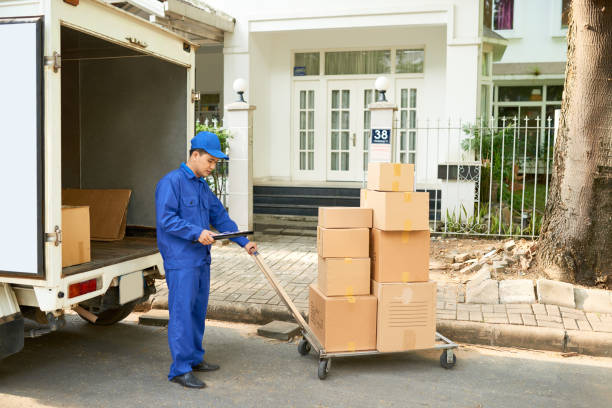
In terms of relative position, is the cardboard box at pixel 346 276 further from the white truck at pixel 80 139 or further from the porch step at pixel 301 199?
the porch step at pixel 301 199

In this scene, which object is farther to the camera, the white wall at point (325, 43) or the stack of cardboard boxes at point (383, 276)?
the white wall at point (325, 43)

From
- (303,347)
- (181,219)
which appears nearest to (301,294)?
(303,347)

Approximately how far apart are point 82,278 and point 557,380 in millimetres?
3365

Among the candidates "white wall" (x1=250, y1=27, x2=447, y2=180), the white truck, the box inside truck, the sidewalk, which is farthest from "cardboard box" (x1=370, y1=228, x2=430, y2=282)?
"white wall" (x1=250, y1=27, x2=447, y2=180)

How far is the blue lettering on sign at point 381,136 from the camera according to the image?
918cm

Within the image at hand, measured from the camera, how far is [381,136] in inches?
364

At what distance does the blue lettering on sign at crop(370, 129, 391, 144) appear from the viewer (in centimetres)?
918

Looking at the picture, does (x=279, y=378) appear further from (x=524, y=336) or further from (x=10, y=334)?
(x=524, y=336)

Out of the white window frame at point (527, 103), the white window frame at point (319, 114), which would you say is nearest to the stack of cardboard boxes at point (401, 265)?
the white window frame at point (319, 114)

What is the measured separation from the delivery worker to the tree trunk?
138 inches

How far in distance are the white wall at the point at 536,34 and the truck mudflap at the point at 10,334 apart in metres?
18.4

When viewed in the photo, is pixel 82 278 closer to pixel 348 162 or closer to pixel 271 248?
pixel 271 248

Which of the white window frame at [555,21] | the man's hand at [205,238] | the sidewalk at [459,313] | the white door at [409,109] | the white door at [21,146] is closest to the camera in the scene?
the white door at [21,146]

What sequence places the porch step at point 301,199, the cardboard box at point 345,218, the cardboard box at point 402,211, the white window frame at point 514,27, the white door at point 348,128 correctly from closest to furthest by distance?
the cardboard box at point 402,211
the cardboard box at point 345,218
the porch step at point 301,199
the white door at point 348,128
the white window frame at point 514,27
